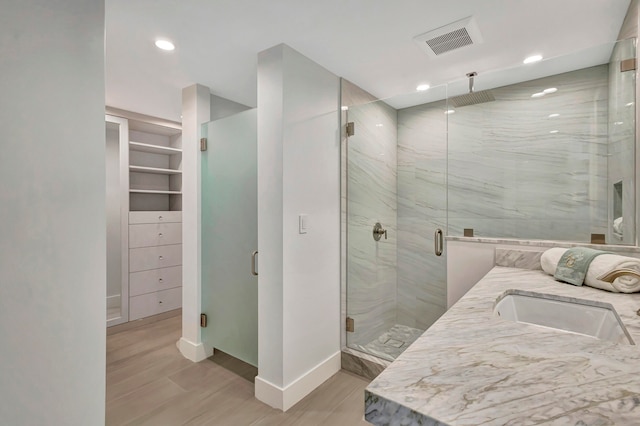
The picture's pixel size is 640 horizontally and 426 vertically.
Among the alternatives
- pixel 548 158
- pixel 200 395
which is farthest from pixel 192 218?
pixel 548 158

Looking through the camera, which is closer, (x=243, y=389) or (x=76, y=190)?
(x=76, y=190)

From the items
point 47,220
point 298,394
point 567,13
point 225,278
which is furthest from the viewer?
point 225,278

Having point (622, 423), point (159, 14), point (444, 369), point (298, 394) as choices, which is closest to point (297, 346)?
point (298, 394)

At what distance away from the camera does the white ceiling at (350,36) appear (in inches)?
62.7

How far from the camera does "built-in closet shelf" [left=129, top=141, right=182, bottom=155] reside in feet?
11.6

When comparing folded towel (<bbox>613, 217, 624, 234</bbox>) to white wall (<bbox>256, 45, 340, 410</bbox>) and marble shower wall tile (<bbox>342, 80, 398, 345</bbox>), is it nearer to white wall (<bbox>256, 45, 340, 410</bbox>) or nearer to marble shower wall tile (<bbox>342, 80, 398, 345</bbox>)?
marble shower wall tile (<bbox>342, 80, 398, 345</bbox>)

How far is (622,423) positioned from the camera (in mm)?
504

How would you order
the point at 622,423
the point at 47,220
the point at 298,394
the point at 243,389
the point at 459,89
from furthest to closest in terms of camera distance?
the point at 459,89
the point at 243,389
the point at 298,394
the point at 47,220
the point at 622,423

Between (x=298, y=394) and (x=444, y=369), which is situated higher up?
(x=444, y=369)

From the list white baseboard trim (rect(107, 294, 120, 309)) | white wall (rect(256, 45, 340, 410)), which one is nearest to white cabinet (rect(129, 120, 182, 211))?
white baseboard trim (rect(107, 294, 120, 309))

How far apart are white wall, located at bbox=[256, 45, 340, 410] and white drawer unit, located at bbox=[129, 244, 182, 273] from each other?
2.12 m

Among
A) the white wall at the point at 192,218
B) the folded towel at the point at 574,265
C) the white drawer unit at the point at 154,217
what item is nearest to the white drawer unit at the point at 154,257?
the white drawer unit at the point at 154,217

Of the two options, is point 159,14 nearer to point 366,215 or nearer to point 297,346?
point 366,215

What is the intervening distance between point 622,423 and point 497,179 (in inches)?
78.6
